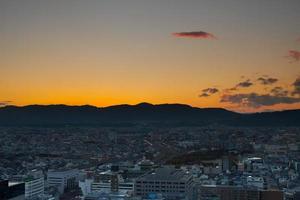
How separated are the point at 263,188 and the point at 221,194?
4.61 ft

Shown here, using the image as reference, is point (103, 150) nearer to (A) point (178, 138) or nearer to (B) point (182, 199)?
(A) point (178, 138)

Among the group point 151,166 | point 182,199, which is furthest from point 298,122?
point 182,199

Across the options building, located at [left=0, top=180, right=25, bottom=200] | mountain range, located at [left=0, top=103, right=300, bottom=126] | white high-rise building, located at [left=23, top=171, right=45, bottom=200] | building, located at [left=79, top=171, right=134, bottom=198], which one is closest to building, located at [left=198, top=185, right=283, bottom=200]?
building, located at [left=79, top=171, right=134, bottom=198]

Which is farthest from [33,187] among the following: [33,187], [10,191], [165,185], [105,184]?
[10,191]

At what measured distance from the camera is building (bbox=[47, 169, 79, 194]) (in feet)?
54.3

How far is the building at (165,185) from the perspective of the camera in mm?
13094

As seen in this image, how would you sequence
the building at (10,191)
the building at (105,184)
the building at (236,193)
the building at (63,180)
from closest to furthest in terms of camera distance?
1. the building at (10,191)
2. the building at (236,193)
3. the building at (105,184)
4. the building at (63,180)

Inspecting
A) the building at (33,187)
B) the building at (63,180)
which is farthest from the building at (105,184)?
the building at (33,187)

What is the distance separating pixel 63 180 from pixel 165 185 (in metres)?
4.66

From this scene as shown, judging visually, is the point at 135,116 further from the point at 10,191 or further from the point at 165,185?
the point at 10,191

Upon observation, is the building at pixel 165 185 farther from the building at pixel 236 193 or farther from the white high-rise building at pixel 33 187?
the white high-rise building at pixel 33 187

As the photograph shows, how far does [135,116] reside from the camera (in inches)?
1548

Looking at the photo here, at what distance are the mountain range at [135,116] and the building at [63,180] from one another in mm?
12408

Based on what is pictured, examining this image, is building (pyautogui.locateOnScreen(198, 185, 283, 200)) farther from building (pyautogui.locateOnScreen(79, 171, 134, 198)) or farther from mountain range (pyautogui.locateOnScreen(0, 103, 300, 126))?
mountain range (pyautogui.locateOnScreen(0, 103, 300, 126))
